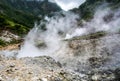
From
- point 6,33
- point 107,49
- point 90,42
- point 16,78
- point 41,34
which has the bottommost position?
point 16,78

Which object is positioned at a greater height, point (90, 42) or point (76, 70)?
point (90, 42)

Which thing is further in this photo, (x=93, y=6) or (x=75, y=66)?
(x=93, y=6)

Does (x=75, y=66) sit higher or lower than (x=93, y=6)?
lower

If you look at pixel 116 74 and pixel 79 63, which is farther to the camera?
pixel 79 63

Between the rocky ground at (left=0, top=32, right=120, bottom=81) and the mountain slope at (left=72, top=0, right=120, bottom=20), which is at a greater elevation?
the mountain slope at (left=72, top=0, right=120, bottom=20)

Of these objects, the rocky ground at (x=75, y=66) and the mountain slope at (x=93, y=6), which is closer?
the rocky ground at (x=75, y=66)

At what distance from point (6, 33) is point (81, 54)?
103039mm

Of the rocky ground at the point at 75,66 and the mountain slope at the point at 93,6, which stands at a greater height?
the mountain slope at the point at 93,6

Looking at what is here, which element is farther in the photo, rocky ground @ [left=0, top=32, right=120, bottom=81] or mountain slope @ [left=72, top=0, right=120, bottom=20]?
mountain slope @ [left=72, top=0, right=120, bottom=20]

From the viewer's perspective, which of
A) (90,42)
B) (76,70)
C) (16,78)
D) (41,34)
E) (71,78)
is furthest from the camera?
(41,34)

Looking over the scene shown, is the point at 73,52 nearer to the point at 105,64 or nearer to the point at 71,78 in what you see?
the point at 105,64

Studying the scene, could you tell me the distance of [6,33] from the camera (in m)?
141

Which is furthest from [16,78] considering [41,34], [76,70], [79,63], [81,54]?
[41,34]

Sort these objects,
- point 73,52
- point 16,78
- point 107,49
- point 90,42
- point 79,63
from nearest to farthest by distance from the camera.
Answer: point 16,78
point 79,63
point 107,49
point 73,52
point 90,42
